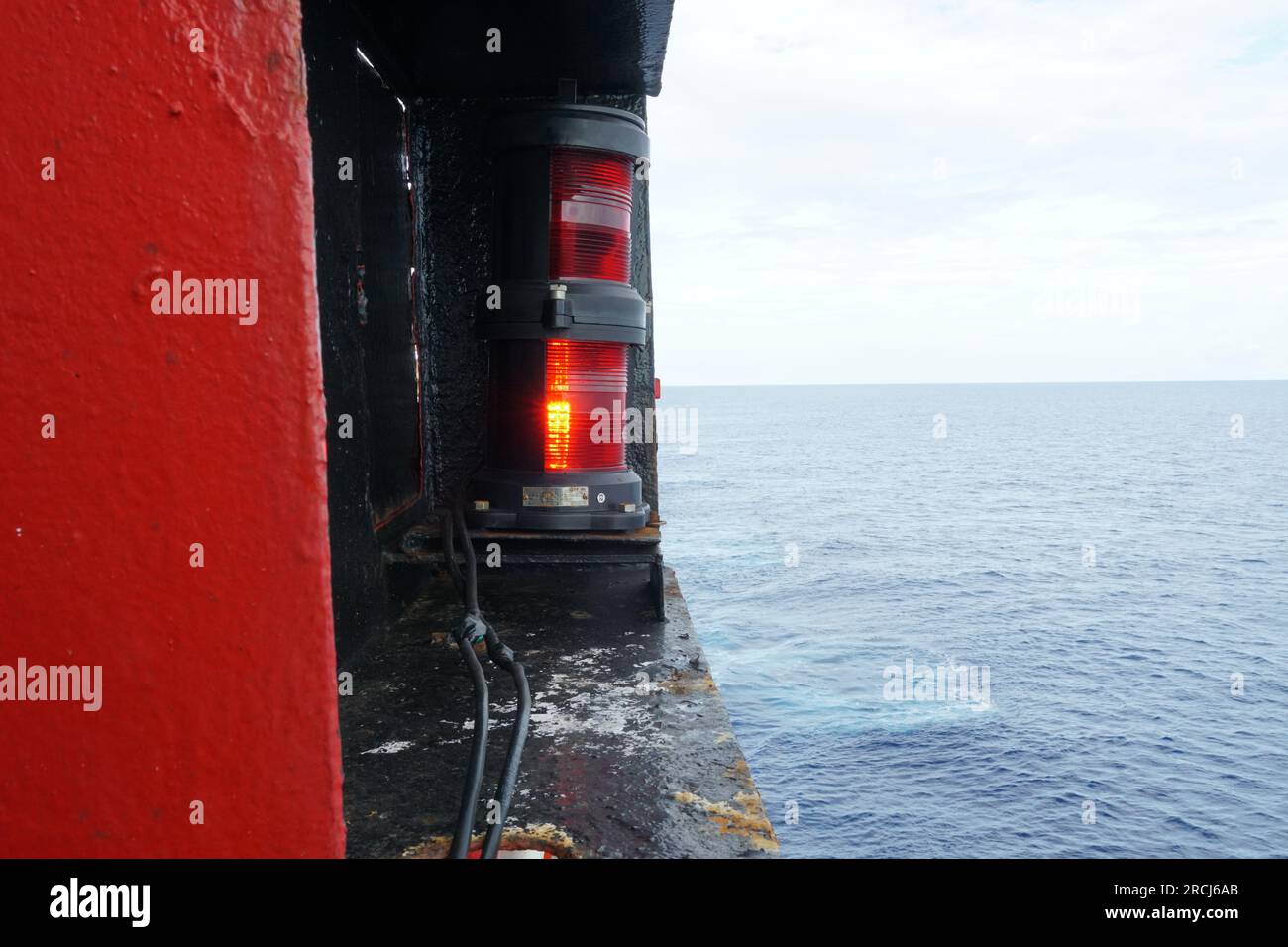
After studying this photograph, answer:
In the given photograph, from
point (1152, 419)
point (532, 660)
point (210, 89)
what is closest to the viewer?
point (210, 89)

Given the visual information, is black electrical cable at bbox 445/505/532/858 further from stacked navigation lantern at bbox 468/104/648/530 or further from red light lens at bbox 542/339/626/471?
red light lens at bbox 542/339/626/471

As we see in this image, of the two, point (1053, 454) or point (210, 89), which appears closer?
point (210, 89)

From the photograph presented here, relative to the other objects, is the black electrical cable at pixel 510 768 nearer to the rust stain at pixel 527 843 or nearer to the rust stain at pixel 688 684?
the rust stain at pixel 527 843

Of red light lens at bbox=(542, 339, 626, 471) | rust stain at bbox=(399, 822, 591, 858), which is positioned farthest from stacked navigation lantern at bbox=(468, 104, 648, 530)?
rust stain at bbox=(399, 822, 591, 858)

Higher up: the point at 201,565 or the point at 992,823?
the point at 201,565

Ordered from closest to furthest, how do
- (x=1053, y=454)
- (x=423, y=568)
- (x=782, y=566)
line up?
(x=423, y=568) < (x=782, y=566) < (x=1053, y=454)

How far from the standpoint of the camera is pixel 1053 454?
13288 centimetres

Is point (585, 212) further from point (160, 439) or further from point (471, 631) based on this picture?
point (160, 439)

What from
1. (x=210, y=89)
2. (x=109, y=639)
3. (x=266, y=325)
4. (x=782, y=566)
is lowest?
(x=782, y=566)

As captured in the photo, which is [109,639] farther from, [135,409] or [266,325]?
[266,325]

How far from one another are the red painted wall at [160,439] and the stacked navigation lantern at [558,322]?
121 inches
